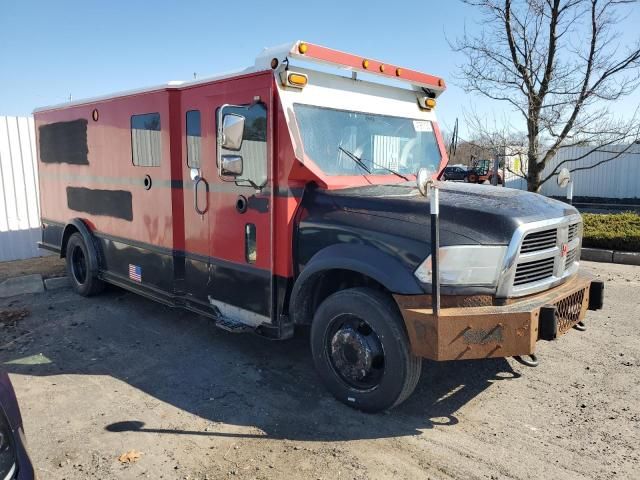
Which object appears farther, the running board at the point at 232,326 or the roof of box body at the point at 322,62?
the running board at the point at 232,326

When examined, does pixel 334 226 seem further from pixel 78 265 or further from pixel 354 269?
pixel 78 265

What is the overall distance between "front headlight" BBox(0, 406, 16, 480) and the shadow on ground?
1.48 metres

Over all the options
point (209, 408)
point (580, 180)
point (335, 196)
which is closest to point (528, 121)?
point (335, 196)

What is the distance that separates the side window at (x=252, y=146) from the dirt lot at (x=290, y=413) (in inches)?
69.4

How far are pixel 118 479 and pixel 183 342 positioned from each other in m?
2.34

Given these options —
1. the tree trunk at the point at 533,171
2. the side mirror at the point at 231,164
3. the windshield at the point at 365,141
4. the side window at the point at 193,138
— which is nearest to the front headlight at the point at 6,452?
the side mirror at the point at 231,164

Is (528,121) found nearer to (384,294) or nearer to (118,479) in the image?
(384,294)

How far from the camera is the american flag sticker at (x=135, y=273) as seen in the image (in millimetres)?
6027

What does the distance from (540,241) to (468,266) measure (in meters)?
0.69

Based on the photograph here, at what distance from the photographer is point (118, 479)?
315 cm

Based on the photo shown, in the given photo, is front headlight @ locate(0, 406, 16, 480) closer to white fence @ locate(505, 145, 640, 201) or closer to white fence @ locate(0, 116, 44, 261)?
white fence @ locate(0, 116, 44, 261)

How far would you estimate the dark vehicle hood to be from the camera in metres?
3.51

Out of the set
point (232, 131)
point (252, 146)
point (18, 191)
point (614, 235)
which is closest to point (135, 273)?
point (252, 146)

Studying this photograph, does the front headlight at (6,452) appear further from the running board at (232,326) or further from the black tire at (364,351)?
the running board at (232,326)
